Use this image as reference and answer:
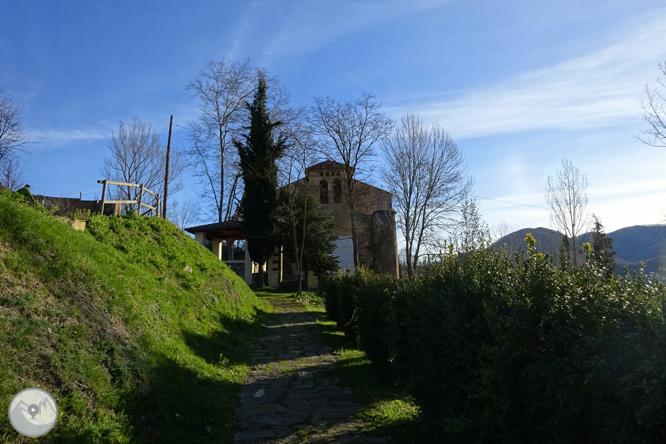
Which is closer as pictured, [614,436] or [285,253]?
[614,436]

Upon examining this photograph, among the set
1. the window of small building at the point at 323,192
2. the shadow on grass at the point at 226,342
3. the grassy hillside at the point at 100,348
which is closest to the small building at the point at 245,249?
the window of small building at the point at 323,192

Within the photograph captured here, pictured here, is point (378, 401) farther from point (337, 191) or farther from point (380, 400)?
point (337, 191)

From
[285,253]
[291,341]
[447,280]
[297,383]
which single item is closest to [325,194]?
[285,253]

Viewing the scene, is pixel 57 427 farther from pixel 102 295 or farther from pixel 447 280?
pixel 447 280

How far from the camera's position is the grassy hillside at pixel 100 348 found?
3.71 metres

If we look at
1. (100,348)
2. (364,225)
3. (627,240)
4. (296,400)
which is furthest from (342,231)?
(100,348)

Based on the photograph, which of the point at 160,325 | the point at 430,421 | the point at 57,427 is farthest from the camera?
the point at 160,325

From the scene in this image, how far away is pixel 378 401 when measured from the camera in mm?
5977

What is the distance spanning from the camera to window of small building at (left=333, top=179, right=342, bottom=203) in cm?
3198

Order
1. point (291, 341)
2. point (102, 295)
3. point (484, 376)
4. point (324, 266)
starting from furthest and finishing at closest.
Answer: point (324, 266) < point (291, 341) < point (102, 295) < point (484, 376)

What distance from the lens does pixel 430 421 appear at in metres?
4.38

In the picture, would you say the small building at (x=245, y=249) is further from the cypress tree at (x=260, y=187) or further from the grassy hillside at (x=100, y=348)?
the grassy hillside at (x=100, y=348)

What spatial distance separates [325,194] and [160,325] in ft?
98.9

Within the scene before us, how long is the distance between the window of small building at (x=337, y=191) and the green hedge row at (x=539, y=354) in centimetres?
2733
